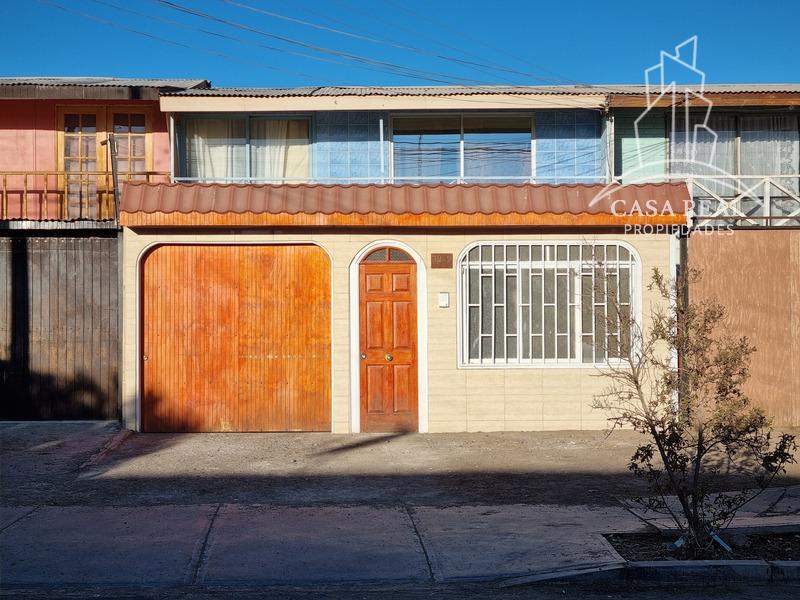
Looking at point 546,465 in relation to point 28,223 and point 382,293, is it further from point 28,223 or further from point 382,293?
point 28,223

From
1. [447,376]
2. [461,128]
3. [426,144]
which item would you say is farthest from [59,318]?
[461,128]

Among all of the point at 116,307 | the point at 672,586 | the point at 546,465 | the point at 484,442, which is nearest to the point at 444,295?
the point at 484,442

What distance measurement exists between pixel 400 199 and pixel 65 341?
538cm

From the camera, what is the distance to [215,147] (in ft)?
51.0

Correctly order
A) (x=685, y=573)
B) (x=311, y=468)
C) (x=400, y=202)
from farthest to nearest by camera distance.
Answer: (x=400, y=202), (x=311, y=468), (x=685, y=573)

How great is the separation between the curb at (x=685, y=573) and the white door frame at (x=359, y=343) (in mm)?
6443

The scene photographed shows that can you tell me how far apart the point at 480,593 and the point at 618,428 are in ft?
24.4

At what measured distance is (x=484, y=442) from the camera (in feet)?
40.3

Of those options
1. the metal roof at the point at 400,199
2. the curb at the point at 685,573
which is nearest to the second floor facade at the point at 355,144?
the metal roof at the point at 400,199

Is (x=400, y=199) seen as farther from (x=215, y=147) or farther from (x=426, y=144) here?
(x=215, y=147)

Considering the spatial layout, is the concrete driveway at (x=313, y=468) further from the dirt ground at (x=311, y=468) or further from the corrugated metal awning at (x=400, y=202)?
the corrugated metal awning at (x=400, y=202)

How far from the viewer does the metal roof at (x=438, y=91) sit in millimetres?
14883

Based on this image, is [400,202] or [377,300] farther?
[377,300]

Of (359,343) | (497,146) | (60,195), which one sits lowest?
(359,343)
